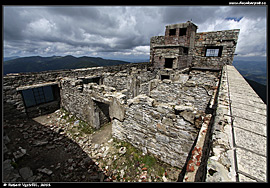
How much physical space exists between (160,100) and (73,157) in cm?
633

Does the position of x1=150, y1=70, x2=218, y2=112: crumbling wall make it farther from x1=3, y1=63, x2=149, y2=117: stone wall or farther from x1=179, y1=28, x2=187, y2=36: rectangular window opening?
x1=179, y1=28, x2=187, y2=36: rectangular window opening

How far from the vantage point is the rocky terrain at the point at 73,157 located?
14.7 feet

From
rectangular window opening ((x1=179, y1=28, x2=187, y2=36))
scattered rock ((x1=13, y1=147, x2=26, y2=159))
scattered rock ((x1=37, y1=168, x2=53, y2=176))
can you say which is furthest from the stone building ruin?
scattered rock ((x1=13, y1=147, x2=26, y2=159))

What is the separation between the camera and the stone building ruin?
378 centimetres

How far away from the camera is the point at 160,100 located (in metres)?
8.71

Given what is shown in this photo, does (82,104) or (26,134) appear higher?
(82,104)

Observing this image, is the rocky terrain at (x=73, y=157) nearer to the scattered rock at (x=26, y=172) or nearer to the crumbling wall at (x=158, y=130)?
the scattered rock at (x=26, y=172)

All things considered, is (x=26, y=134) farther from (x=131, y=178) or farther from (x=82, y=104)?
(x=131, y=178)

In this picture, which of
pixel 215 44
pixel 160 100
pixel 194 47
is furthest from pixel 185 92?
pixel 194 47

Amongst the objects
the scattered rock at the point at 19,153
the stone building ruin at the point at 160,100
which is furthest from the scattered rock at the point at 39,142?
the stone building ruin at the point at 160,100
